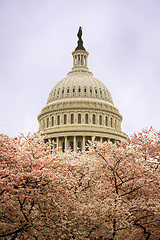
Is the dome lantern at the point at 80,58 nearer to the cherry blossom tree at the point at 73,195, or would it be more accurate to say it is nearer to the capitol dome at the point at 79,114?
the capitol dome at the point at 79,114

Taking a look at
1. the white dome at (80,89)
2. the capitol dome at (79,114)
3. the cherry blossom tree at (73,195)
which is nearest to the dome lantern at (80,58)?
the capitol dome at (79,114)

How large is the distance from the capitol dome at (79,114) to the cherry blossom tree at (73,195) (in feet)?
211

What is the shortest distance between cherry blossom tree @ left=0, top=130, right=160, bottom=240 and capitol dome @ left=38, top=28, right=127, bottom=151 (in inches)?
2530

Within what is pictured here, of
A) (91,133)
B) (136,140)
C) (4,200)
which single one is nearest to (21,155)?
(4,200)

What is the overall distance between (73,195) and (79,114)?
75.7 metres

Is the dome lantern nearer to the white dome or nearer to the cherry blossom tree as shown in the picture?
the white dome

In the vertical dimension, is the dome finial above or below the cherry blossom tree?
above

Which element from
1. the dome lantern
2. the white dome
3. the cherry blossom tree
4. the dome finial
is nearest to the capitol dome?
the white dome

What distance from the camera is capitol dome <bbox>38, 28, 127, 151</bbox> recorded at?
92.3m

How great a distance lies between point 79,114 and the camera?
319 feet

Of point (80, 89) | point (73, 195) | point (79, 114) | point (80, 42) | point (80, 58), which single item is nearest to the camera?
point (73, 195)

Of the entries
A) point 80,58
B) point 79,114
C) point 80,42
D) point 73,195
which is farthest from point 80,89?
point 73,195

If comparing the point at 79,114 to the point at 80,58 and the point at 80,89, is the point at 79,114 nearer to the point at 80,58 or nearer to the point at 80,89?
the point at 80,89

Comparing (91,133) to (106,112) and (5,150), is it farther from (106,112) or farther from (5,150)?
(5,150)
